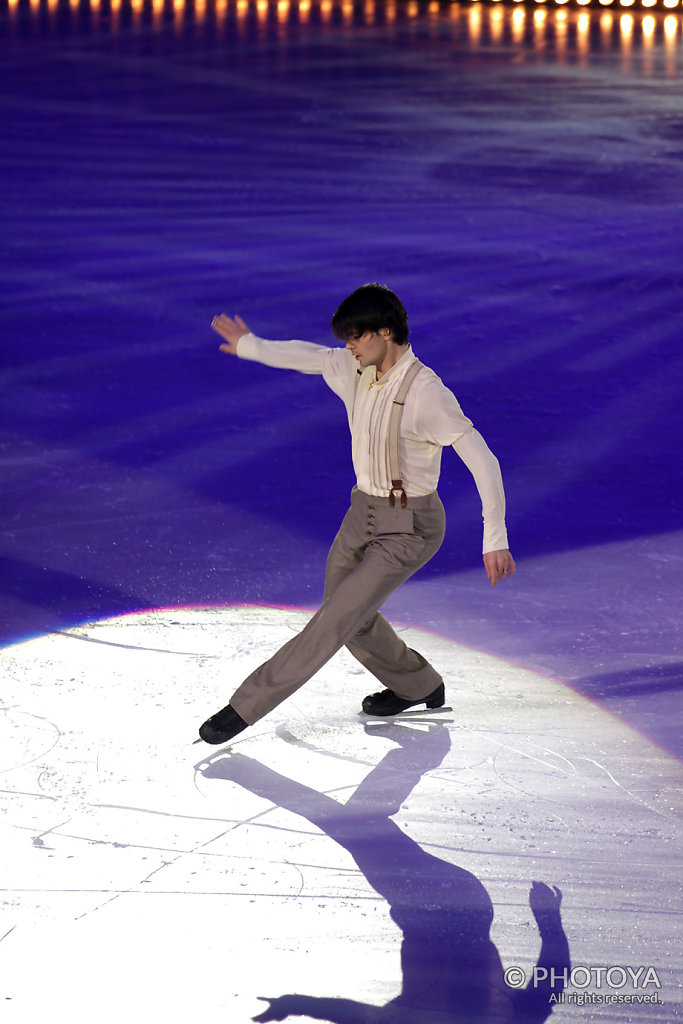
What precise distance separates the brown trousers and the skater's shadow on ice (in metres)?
0.26

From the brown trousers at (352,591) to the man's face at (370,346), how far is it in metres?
0.46

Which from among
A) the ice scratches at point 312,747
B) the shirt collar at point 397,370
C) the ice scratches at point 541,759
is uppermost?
the shirt collar at point 397,370

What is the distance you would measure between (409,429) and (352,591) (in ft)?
1.71

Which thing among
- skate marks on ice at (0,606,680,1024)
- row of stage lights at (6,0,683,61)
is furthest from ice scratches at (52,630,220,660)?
row of stage lights at (6,0,683,61)

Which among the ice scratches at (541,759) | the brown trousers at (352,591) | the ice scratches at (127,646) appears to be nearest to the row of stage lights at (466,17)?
the ice scratches at (127,646)

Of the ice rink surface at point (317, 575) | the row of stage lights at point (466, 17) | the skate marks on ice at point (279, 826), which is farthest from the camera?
the row of stage lights at point (466, 17)

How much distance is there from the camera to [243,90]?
1501cm

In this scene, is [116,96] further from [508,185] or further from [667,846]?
[667,846]

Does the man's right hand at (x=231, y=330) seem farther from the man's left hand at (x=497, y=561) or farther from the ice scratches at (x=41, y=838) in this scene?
the ice scratches at (x=41, y=838)

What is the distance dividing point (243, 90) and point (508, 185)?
4427 millimetres

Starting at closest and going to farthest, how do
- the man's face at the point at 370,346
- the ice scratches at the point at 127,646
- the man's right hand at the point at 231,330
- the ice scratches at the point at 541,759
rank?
the man's face at the point at 370,346 < the ice scratches at the point at 541,759 < the man's right hand at the point at 231,330 < the ice scratches at the point at 127,646

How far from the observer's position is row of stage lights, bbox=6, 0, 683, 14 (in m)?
19.6

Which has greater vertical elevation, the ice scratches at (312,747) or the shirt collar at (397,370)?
the shirt collar at (397,370)

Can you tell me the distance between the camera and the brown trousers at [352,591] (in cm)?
424
